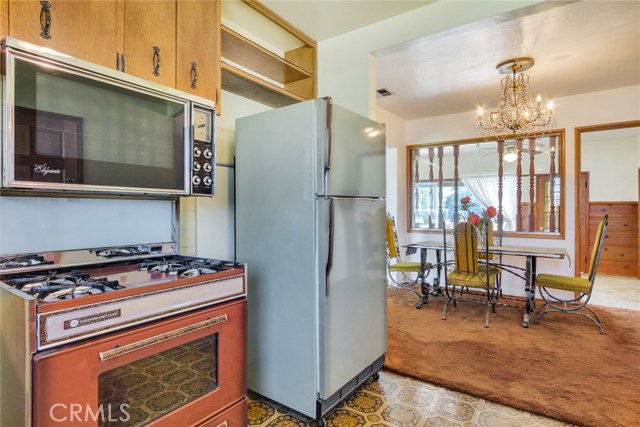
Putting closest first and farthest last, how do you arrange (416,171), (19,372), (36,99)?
(19,372) → (36,99) → (416,171)

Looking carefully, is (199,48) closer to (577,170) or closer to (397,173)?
(397,173)

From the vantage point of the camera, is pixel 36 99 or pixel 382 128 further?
pixel 382 128

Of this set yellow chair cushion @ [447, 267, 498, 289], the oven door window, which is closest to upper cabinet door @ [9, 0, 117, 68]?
the oven door window

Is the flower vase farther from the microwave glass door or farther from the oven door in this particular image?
the microwave glass door

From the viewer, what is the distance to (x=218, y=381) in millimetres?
1471

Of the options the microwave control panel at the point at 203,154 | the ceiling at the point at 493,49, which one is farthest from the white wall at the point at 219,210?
the ceiling at the point at 493,49

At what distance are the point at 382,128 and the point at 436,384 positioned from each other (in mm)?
1710

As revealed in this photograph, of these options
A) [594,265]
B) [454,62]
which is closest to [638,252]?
[594,265]

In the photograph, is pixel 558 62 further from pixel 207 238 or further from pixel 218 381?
pixel 218 381

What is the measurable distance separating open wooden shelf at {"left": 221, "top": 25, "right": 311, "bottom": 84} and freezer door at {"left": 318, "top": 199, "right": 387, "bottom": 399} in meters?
1.12

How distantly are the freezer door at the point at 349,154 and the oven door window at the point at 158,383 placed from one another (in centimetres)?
93

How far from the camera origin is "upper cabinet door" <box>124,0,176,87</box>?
4.78 ft

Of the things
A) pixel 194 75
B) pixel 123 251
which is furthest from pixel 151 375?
pixel 194 75

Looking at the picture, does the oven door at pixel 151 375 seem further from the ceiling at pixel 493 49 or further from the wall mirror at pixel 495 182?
the wall mirror at pixel 495 182
